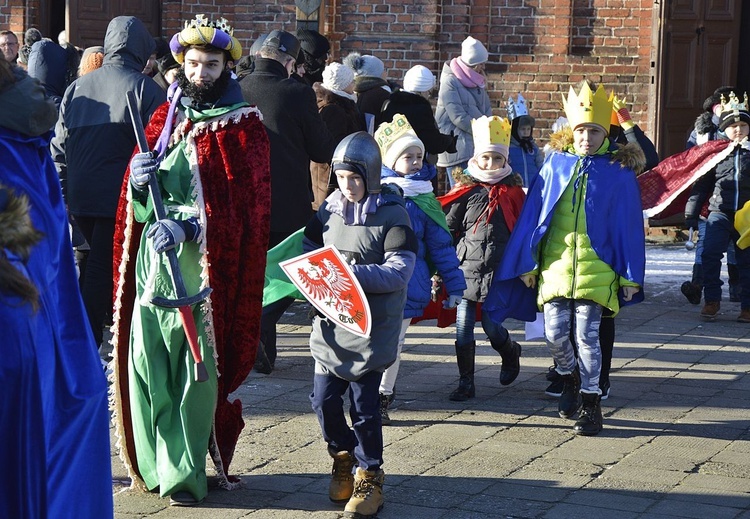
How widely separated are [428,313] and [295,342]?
1548 mm

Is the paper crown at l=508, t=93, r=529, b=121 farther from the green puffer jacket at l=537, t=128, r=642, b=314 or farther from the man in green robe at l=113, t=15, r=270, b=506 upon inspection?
the man in green robe at l=113, t=15, r=270, b=506

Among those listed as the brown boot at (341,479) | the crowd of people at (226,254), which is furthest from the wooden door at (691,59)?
the brown boot at (341,479)

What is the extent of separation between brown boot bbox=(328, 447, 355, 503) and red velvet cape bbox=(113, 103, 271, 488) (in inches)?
18.0

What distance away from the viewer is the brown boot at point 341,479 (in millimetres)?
5258

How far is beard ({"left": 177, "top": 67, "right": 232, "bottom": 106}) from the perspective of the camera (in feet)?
17.4

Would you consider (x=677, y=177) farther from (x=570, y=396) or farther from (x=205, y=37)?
(x=205, y=37)

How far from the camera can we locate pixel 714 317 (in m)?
9.84

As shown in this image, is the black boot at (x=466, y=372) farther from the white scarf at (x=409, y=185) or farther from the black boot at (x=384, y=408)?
the white scarf at (x=409, y=185)

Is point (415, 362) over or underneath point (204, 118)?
underneath

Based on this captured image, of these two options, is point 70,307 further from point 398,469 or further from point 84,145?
point 84,145

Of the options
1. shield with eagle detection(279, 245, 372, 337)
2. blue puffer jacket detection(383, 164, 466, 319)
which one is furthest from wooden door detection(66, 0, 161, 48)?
shield with eagle detection(279, 245, 372, 337)

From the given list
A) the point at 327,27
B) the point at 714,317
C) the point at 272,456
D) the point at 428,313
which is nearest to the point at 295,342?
the point at 428,313

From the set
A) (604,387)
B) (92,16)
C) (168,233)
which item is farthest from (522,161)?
(92,16)

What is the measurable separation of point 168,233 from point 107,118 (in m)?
2.23
